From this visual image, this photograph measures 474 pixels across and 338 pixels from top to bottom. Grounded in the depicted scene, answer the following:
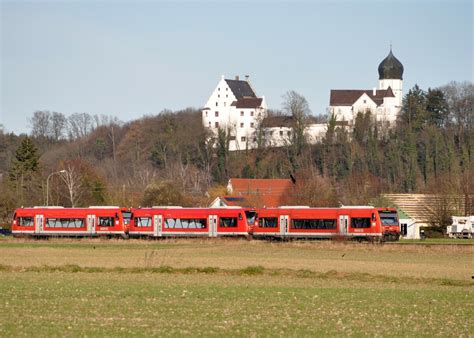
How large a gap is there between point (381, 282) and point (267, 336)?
16.5m

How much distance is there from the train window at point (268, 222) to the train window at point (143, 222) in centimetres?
857

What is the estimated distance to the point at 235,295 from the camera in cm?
3111

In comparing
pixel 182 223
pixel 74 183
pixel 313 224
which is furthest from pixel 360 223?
pixel 74 183

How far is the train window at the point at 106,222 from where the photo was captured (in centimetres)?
8175

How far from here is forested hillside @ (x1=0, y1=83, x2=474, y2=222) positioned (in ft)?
394

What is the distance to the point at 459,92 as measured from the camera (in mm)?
186625

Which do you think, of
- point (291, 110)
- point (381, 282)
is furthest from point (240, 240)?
point (291, 110)

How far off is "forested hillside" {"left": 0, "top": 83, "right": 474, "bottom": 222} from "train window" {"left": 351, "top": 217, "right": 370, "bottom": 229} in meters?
35.8

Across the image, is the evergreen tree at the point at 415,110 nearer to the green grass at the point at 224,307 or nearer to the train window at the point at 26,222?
the train window at the point at 26,222

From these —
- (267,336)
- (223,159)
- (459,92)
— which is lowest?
(267,336)

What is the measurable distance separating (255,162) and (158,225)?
88.3m

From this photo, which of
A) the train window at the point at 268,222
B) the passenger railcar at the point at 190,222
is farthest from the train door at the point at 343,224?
the passenger railcar at the point at 190,222

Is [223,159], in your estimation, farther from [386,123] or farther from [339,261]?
[339,261]

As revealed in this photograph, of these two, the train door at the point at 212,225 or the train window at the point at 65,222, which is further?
the train window at the point at 65,222
